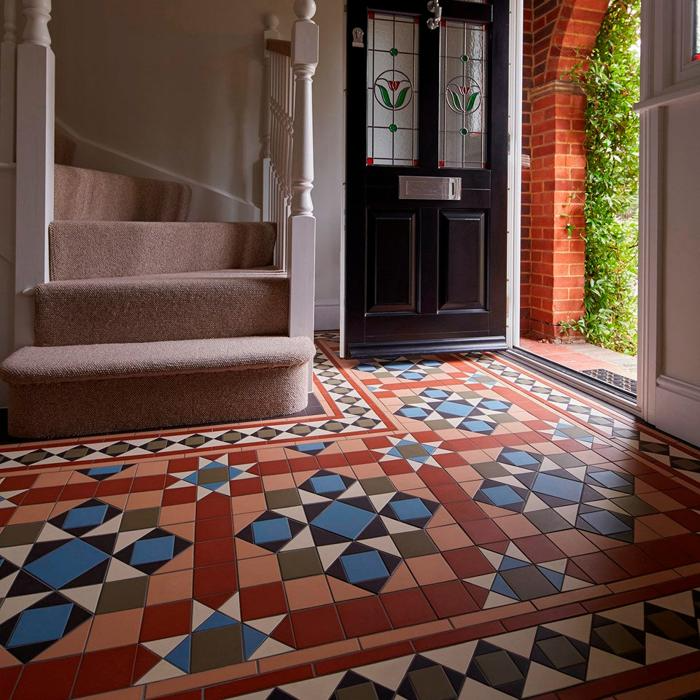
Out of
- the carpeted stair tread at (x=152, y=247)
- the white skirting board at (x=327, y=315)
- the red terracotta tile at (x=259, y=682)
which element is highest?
the carpeted stair tread at (x=152, y=247)

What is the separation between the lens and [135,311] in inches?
93.0

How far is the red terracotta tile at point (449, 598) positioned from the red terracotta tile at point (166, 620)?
1.56 ft

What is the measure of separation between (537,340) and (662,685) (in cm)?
332

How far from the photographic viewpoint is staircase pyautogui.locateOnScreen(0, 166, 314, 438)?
2096 millimetres

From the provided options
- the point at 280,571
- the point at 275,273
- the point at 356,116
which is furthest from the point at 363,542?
the point at 356,116

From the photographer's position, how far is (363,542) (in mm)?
1423

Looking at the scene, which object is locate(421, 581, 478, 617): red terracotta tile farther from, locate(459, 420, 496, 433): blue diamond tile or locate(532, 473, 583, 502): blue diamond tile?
locate(459, 420, 496, 433): blue diamond tile

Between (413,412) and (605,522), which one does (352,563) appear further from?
(413,412)

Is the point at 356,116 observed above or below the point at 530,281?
above

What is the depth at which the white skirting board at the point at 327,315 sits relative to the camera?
13.9ft

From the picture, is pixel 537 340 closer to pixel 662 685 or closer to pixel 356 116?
pixel 356 116

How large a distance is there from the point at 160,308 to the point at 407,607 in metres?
1.64

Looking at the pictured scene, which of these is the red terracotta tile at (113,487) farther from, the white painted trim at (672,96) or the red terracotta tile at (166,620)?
the white painted trim at (672,96)

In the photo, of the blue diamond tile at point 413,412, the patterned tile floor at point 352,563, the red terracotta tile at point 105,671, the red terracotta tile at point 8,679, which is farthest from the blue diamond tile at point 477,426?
the red terracotta tile at point 8,679
